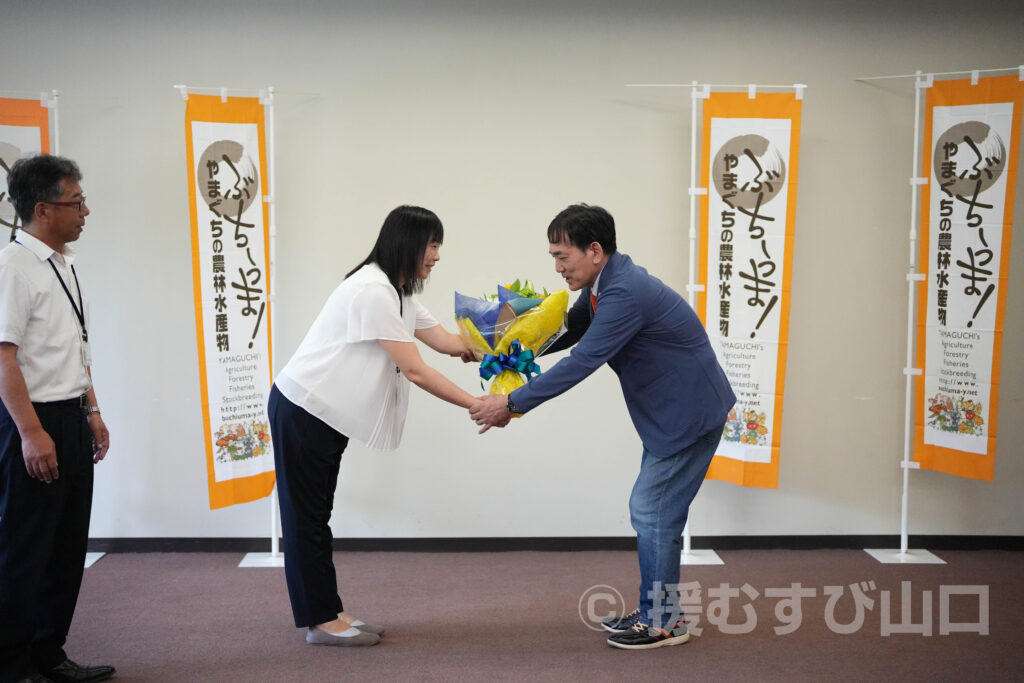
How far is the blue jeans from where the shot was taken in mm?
2898

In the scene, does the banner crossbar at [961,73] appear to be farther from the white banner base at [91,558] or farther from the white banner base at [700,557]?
the white banner base at [91,558]

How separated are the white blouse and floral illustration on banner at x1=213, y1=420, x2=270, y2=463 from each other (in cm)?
120

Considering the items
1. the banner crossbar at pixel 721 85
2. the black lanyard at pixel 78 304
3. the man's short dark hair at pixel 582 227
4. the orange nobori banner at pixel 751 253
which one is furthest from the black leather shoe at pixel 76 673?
the banner crossbar at pixel 721 85

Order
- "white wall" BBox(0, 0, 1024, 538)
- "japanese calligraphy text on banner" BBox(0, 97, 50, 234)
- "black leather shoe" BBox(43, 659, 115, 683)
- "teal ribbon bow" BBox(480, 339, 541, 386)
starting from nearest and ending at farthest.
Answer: "black leather shoe" BBox(43, 659, 115, 683) → "teal ribbon bow" BBox(480, 339, 541, 386) → "japanese calligraphy text on banner" BBox(0, 97, 50, 234) → "white wall" BBox(0, 0, 1024, 538)

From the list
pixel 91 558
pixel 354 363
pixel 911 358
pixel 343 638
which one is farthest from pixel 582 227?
pixel 91 558

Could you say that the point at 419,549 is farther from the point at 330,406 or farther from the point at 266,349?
the point at 330,406

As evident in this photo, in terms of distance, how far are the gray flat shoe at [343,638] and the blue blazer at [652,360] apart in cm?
98

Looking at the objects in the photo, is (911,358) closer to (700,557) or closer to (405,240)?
(700,557)

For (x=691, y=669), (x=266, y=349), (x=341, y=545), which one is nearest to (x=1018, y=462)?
(x=691, y=669)

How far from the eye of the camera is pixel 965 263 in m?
3.93

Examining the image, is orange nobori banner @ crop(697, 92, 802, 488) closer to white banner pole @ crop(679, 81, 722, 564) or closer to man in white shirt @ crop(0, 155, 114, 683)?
white banner pole @ crop(679, 81, 722, 564)

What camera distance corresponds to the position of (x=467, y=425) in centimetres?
425

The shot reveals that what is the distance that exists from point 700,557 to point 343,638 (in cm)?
189

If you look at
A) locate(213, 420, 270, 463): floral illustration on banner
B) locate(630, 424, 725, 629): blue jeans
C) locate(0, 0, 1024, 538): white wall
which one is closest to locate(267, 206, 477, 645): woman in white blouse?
locate(630, 424, 725, 629): blue jeans
